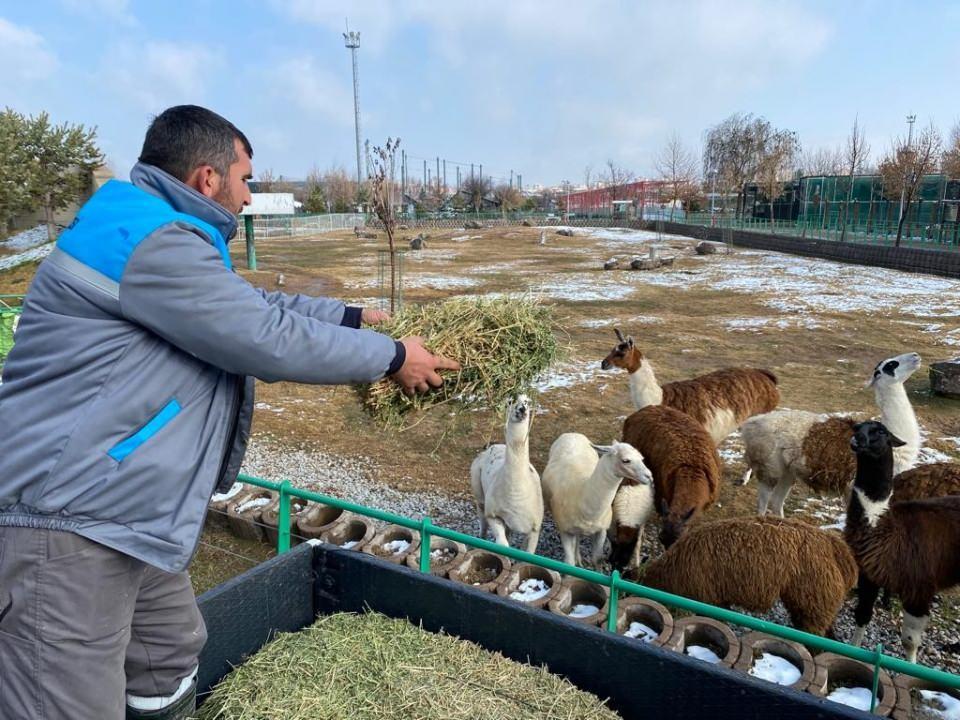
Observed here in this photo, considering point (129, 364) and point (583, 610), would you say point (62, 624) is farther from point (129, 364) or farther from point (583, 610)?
point (583, 610)

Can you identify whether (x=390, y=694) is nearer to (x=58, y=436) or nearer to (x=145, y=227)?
(x=58, y=436)

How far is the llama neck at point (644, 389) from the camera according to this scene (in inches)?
273

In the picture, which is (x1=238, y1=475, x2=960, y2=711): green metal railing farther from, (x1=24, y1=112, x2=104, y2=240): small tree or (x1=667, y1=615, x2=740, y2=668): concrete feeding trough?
(x1=24, y1=112, x2=104, y2=240): small tree

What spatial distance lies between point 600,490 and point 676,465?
82 centimetres

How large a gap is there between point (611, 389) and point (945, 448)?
12.7 ft

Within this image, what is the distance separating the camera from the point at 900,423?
5.42 metres

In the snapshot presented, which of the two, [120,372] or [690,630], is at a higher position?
[120,372]

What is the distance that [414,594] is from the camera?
118 inches

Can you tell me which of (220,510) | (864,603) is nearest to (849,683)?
(864,603)

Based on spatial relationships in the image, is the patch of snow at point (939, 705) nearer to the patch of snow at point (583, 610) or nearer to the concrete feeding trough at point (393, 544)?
the patch of snow at point (583, 610)

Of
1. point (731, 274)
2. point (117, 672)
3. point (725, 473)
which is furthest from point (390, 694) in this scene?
point (731, 274)

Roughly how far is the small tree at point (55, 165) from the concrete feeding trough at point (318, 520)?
29.7 metres

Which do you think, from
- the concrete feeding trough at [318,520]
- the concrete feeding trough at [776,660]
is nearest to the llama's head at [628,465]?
the concrete feeding trough at [776,660]

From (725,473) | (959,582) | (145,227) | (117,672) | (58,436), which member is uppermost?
(145,227)
